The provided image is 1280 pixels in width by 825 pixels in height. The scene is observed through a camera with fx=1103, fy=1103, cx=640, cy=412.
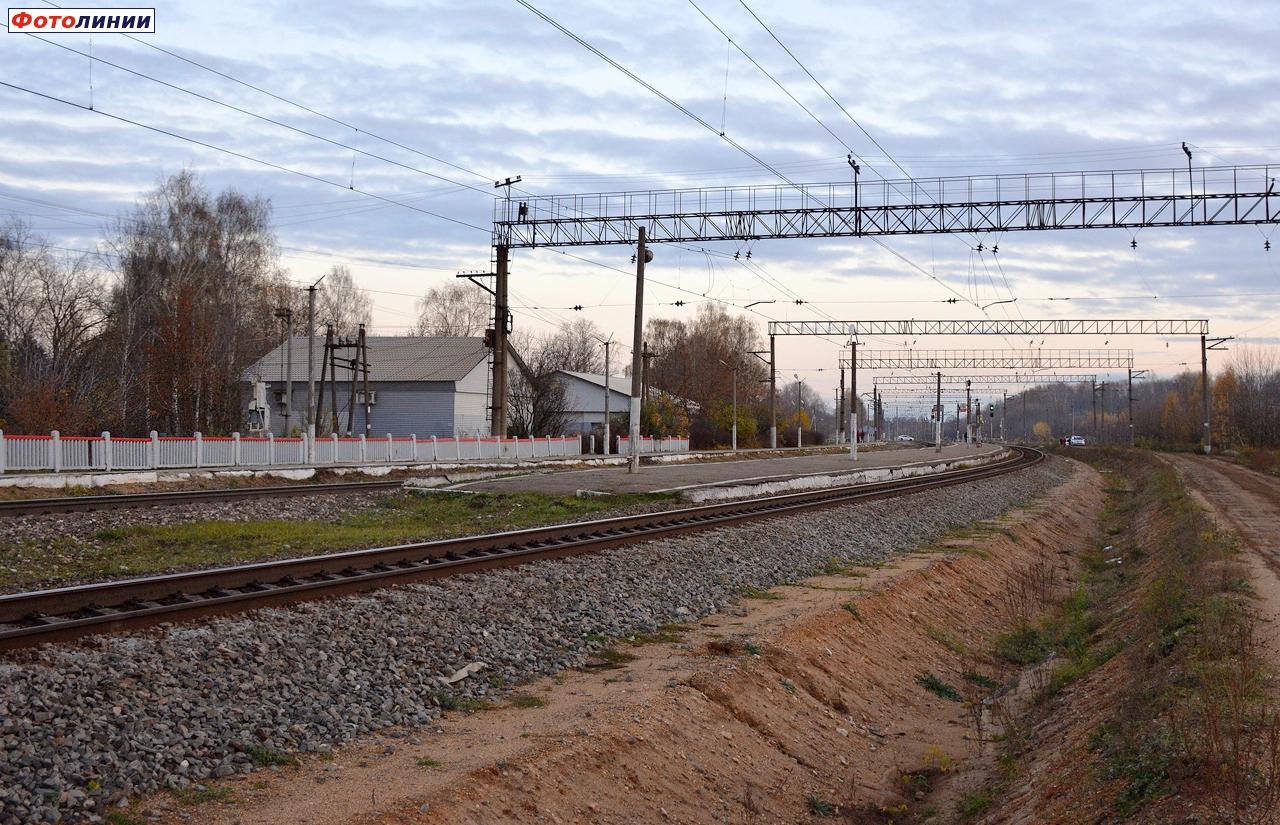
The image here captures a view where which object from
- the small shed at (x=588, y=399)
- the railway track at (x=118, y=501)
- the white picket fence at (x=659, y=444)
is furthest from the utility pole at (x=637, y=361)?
the small shed at (x=588, y=399)

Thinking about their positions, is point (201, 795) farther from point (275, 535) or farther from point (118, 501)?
point (118, 501)

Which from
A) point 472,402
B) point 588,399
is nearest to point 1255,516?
point 472,402

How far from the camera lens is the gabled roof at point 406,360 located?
70.4 metres

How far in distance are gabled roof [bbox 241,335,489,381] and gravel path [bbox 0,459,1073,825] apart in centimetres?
5692

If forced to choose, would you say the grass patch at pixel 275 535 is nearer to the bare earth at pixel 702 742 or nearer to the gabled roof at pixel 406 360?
the bare earth at pixel 702 742

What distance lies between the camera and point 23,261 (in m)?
58.2

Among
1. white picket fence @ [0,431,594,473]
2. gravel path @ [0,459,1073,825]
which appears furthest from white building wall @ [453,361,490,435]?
gravel path @ [0,459,1073,825]

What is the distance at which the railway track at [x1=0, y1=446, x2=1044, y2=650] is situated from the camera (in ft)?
29.5

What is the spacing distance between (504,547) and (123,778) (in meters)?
9.74

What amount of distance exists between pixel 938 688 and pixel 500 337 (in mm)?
34453

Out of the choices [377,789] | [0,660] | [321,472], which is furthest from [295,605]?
[321,472]

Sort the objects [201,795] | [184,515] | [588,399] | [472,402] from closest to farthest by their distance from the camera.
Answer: [201,795] < [184,515] < [472,402] < [588,399]

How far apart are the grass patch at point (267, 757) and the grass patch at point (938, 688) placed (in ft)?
29.4

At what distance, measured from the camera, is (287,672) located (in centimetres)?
832
